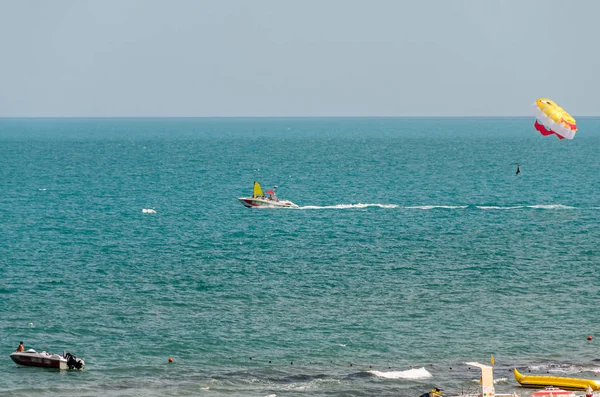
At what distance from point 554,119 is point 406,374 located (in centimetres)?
4090

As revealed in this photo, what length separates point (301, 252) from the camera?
112m

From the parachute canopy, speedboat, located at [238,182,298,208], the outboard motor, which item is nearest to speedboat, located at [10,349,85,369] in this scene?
the outboard motor

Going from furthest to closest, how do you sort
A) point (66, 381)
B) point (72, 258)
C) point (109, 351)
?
point (72, 258) < point (109, 351) < point (66, 381)

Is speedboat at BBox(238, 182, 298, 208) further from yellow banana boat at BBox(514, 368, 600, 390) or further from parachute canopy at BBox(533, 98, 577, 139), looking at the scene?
yellow banana boat at BBox(514, 368, 600, 390)

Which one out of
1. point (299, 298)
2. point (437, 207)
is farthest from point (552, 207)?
point (299, 298)

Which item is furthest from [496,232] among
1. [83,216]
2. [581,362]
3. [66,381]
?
[66,381]

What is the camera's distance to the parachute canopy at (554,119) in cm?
9650

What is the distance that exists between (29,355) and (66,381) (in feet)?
15.4

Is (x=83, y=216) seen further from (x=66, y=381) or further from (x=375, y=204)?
(x=66, y=381)

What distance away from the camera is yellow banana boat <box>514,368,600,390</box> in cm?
6284

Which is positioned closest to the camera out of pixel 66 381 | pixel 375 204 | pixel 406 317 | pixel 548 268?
pixel 66 381

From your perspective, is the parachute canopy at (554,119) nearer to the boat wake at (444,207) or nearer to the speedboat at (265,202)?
the boat wake at (444,207)

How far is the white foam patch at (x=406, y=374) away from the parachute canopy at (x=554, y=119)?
→ 1484 inches

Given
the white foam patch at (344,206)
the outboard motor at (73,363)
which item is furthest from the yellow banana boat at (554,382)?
the white foam patch at (344,206)
